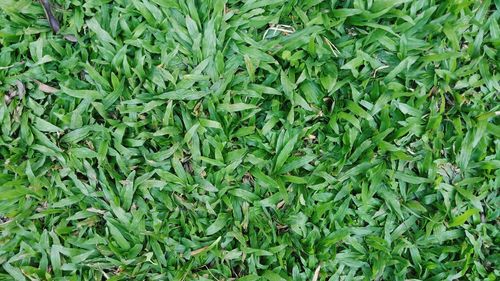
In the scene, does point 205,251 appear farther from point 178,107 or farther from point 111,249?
point 178,107

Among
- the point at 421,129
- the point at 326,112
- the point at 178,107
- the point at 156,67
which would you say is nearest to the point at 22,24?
the point at 156,67

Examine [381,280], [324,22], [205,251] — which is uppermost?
[324,22]

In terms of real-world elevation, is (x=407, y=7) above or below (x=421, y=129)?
above

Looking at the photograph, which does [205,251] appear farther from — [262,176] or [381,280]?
[381,280]

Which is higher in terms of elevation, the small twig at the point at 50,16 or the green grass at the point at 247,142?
the small twig at the point at 50,16

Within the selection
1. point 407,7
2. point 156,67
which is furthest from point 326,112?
point 156,67

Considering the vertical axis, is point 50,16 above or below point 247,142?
above

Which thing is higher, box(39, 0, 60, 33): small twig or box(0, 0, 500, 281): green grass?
box(39, 0, 60, 33): small twig
